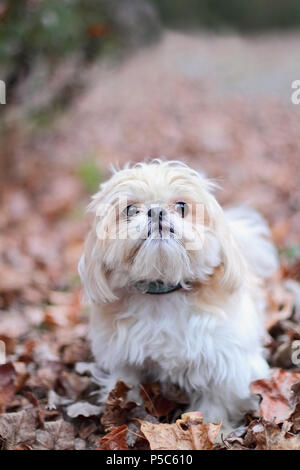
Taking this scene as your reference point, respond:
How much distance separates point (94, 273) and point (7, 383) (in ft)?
2.78

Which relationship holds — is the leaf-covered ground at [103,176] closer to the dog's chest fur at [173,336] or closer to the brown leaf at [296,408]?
the brown leaf at [296,408]

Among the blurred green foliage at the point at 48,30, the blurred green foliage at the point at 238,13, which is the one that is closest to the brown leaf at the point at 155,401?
the blurred green foliage at the point at 48,30

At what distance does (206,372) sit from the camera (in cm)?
266

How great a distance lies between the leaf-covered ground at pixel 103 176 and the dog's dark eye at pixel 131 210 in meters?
0.55

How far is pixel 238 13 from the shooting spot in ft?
26.0

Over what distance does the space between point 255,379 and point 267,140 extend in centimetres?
488

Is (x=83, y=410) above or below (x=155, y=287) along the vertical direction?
below

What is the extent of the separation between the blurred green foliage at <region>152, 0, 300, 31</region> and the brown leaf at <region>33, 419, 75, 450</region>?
18.4 feet

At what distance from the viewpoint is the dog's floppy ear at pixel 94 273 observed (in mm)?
2502

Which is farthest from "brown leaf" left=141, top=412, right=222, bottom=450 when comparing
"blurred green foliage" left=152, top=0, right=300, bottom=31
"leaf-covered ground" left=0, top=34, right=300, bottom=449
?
"blurred green foliage" left=152, top=0, right=300, bottom=31

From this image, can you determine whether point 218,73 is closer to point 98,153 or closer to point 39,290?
point 98,153

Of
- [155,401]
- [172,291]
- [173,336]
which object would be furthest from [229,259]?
[155,401]

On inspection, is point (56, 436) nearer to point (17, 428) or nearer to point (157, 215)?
point (17, 428)
